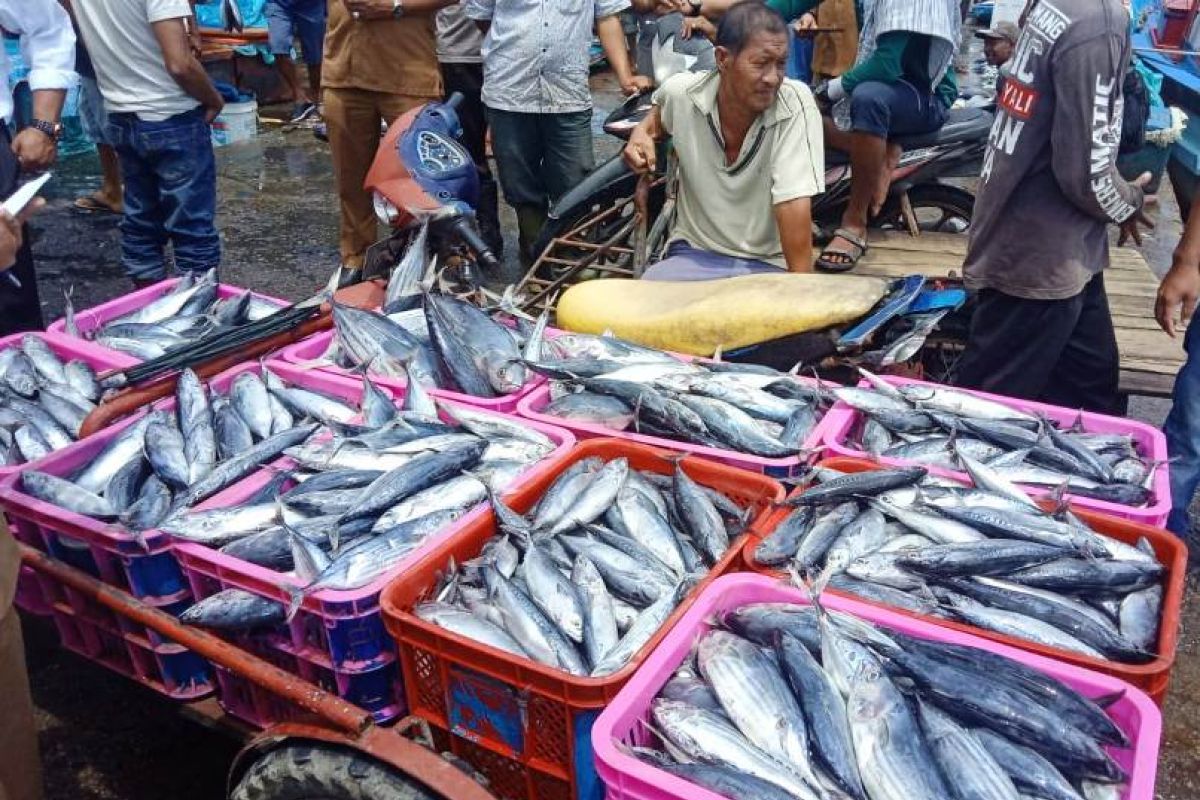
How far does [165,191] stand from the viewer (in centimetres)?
495

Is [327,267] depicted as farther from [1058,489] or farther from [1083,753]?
[1083,753]

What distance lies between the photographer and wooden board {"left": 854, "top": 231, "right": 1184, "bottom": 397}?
4.01 m

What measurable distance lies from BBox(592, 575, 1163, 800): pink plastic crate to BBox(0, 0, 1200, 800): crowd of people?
4.16 feet

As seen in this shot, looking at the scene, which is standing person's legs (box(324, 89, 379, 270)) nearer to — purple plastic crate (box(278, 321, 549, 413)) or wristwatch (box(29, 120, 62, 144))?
wristwatch (box(29, 120, 62, 144))

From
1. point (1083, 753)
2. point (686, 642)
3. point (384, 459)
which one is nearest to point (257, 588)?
point (384, 459)

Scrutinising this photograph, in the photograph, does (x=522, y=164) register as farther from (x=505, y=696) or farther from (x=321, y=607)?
(x=505, y=696)

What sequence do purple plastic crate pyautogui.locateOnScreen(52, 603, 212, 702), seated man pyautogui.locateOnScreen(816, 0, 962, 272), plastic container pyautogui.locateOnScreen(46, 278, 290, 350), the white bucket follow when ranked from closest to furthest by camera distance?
purple plastic crate pyautogui.locateOnScreen(52, 603, 212, 702) → plastic container pyautogui.locateOnScreen(46, 278, 290, 350) → seated man pyautogui.locateOnScreen(816, 0, 962, 272) → the white bucket

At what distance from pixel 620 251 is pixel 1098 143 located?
8.88 feet

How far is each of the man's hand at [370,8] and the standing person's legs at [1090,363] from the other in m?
4.00

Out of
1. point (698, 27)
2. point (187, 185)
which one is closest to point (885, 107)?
point (698, 27)

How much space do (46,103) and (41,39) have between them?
0.28 m

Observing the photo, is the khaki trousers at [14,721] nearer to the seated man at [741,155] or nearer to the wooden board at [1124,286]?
the seated man at [741,155]

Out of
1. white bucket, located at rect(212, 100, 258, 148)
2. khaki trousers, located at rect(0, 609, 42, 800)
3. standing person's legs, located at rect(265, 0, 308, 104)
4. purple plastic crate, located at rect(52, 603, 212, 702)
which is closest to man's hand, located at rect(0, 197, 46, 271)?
purple plastic crate, located at rect(52, 603, 212, 702)

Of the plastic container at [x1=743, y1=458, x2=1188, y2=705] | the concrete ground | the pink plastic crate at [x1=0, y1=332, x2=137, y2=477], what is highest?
the pink plastic crate at [x1=0, y1=332, x2=137, y2=477]
